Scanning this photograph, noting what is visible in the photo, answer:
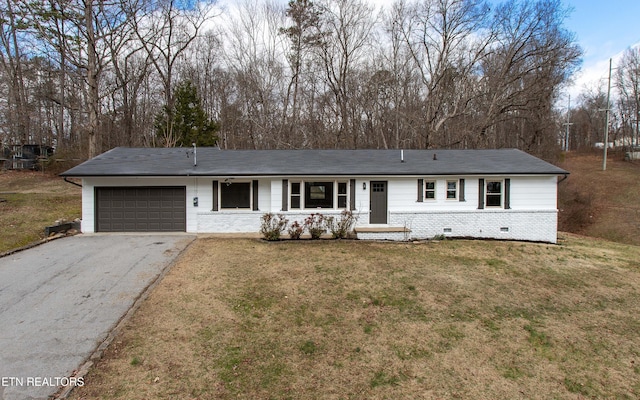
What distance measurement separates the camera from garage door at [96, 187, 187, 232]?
45.0 feet

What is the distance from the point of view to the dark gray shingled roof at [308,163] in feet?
44.1

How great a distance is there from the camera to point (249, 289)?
7328mm

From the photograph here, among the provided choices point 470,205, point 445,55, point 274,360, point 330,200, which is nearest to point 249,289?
point 274,360

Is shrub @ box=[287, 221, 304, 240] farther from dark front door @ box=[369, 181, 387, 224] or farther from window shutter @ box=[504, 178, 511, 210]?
window shutter @ box=[504, 178, 511, 210]

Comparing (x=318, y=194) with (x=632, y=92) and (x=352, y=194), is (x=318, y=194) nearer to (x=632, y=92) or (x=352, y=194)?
(x=352, y=194)

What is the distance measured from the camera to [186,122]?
25.6m

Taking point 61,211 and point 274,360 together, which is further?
point 61,211

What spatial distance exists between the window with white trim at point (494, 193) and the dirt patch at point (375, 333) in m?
4.59

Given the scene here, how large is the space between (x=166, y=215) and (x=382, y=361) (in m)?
11.7

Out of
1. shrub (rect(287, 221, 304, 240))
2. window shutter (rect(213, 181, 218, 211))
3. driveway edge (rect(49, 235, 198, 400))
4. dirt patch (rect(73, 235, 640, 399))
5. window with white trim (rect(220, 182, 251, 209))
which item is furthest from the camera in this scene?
window with white trim (rect(220, 182, 251, 209))

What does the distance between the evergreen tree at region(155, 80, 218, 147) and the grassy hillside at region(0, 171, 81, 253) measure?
24.6ft

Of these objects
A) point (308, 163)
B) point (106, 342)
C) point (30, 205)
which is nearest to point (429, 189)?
point (308, 163)

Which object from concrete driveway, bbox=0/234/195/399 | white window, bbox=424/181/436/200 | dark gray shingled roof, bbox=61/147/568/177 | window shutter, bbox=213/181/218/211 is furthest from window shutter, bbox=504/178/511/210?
concrete driveway, bbox=0/234/195/399

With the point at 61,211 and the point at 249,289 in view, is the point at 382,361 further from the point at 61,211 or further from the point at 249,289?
the point at 61,211
